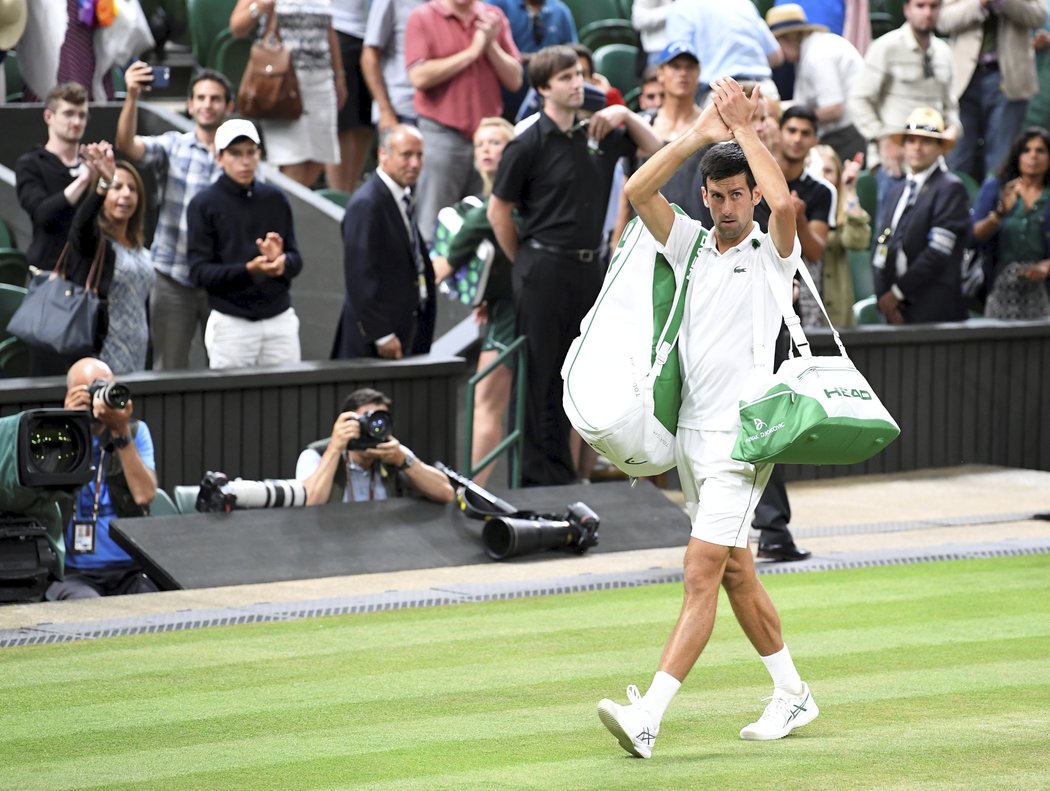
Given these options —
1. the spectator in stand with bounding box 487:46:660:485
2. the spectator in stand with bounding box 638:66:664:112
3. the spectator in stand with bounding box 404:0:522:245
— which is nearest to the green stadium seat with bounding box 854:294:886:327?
the spectator in stand with bounding box 638:66:664:112

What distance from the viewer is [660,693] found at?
605 cm

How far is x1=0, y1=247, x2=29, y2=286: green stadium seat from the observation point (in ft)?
39.0

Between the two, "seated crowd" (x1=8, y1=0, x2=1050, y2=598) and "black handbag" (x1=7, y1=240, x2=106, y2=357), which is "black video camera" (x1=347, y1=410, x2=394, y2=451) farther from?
"black handbag" (x1=7, y1=240, x2=106, y2=357)

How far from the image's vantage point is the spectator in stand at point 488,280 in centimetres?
1162

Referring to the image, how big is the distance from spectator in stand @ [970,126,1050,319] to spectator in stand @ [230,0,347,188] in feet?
16.3

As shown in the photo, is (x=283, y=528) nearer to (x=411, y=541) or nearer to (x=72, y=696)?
(x=411, y=541)

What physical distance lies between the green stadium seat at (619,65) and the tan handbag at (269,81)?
3.45 metres

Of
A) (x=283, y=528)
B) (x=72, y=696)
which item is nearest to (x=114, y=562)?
(x=283, y=528)

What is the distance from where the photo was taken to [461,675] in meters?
7.57

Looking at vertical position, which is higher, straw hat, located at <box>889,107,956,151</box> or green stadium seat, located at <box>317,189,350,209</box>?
straw hat, located at <box>889,107,956,151</box>

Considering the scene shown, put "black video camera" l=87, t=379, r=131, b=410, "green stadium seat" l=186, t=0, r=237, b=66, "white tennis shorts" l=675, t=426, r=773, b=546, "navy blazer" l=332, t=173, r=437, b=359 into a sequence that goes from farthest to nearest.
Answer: "green stadium seat" l=186, t=0, r=237, b=66
"navy blazer" l=332, t=173, r=437, b=359
"black video camera" l=87, t=379, r=131, b=410
"white tennis shorts" l=675, t=426, r=773, b=546

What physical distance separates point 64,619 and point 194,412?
85.4 inches

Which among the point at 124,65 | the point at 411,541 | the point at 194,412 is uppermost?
the point at 124,65

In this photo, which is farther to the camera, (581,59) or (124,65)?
(124,65)
